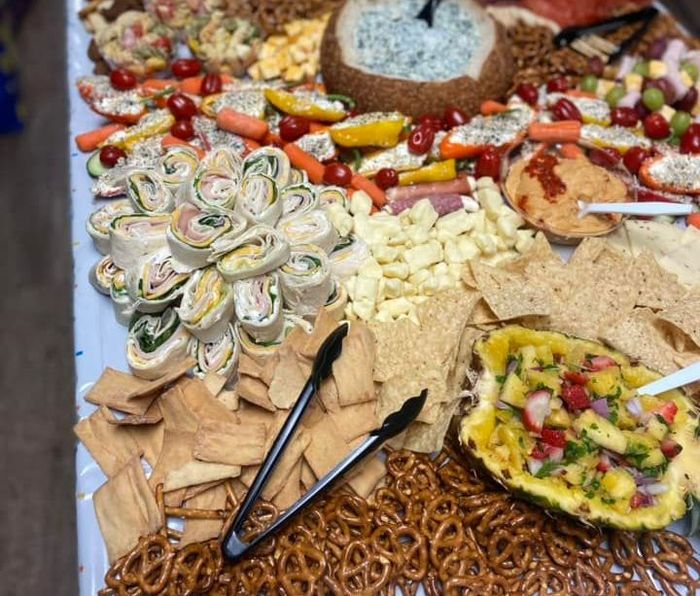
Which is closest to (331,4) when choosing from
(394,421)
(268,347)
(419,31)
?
(419,31)

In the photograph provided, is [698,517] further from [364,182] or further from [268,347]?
[364,182]

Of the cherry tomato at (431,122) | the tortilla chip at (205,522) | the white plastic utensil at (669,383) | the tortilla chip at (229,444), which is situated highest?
the cherry tomato at (431,122)

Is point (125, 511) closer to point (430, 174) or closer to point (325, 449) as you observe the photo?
point (325, 449)

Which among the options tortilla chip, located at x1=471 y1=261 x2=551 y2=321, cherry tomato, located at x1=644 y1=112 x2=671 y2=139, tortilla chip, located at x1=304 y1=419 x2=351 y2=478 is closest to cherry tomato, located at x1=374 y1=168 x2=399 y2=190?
tortilla chip, located at x1=471 y1=261 x2=551 y2=321

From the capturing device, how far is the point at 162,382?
→ 1.95 meters

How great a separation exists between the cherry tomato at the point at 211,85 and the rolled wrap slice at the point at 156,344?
48.4 inches

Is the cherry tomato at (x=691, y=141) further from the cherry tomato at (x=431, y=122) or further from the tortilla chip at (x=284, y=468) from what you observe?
the tortilla chip at (x=284, y=468)

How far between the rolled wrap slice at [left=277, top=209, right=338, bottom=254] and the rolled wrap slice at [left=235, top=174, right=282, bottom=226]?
48mm

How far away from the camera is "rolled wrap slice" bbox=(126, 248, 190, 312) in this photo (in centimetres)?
201

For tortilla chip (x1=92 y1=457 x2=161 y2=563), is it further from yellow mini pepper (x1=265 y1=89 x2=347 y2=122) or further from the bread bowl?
the bread bowl

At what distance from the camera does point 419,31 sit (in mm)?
2928

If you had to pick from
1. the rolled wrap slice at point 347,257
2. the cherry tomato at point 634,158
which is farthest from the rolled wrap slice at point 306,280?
the cherry tomato at point 634,158

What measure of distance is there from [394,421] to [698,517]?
875 millimetres

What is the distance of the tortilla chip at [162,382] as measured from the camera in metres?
1.96
